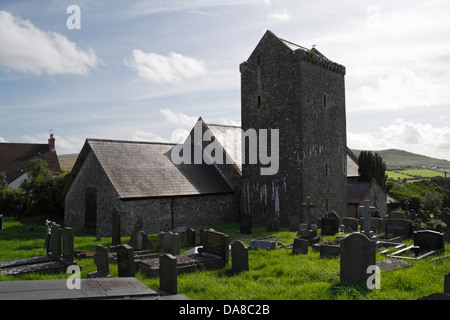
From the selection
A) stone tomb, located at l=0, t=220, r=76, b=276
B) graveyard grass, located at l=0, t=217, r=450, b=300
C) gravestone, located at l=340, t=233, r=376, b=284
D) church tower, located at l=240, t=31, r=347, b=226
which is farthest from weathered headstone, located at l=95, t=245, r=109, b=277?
church tower, located at l=240, t=31, r=347, b=226

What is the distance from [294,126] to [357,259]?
12.6 meters

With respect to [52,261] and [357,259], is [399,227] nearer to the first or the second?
[357,259]

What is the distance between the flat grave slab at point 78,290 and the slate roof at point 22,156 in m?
39.0

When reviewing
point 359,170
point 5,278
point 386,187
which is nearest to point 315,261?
point 5,278

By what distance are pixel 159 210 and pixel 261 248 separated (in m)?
7.65

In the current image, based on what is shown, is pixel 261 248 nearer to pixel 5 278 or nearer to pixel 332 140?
pixel 5 278

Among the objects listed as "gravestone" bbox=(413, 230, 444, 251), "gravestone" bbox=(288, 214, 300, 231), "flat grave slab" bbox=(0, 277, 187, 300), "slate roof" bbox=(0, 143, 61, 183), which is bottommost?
"gravestone" bbox=(288, 214, 300, 231)

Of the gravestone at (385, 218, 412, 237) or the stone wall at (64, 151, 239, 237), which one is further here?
the stone wall at (64, 151, 239, 237)

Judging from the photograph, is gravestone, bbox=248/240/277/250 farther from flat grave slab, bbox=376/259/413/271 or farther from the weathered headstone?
the weathered headstone

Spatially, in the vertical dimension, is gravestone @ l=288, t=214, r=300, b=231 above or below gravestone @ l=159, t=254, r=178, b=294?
below

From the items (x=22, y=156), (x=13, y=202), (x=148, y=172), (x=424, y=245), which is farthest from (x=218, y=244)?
(x=22, y=156)

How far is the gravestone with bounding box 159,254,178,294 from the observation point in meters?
7.04

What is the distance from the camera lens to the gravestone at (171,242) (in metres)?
11.9

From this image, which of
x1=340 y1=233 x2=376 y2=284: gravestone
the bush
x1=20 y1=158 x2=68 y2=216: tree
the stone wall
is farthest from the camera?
the bush
